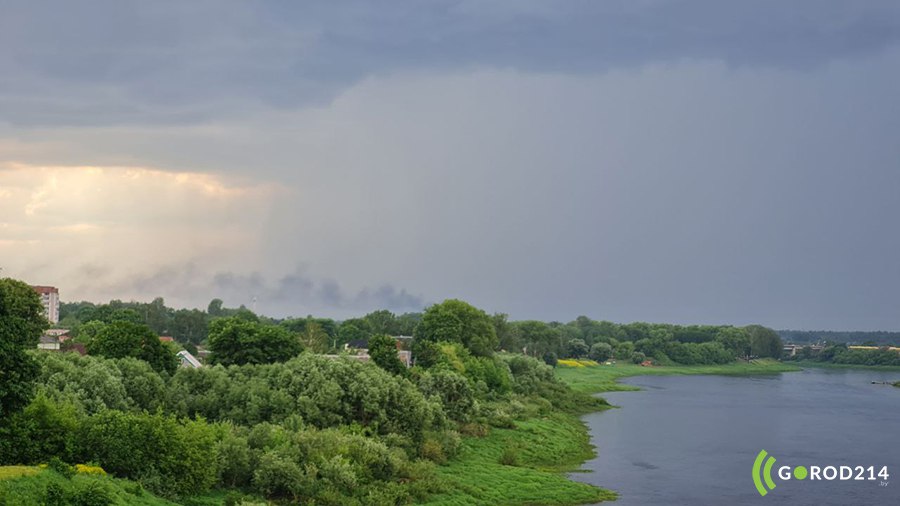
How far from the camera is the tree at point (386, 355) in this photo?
77875 millimetres

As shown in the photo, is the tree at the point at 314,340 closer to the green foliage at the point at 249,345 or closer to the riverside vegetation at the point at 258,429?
the riverside vegetation at the point at 258,429

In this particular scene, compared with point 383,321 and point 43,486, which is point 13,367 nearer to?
point 43,486

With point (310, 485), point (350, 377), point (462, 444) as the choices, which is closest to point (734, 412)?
point (462, 444)

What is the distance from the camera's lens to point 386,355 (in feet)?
256

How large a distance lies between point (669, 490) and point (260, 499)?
27.0 meters

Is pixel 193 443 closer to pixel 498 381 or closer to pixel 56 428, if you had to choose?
pixel 56 428

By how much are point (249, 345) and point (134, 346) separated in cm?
1218

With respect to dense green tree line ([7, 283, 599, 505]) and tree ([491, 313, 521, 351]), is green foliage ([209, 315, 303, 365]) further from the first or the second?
tree ([491, 313, 521, 351])

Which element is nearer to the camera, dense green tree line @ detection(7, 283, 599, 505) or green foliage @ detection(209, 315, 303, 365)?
dense green tree line @ detection(7, 283, 599, 505)

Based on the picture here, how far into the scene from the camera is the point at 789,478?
2472 inches

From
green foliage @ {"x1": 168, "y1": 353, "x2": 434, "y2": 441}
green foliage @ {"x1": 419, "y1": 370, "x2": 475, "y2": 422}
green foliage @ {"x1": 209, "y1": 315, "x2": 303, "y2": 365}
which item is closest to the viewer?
green foliage @ {"x1": 168, "y1": 353, "x2": 434, "y2": 441}

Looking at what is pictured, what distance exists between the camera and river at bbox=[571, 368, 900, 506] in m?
57.4

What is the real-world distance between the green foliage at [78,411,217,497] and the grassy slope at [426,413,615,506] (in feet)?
43.3

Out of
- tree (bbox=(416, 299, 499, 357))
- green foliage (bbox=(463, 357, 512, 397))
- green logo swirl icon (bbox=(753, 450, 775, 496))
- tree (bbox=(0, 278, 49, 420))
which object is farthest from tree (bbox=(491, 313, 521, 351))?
tree (bbox=(0, 278, 49, 420))
